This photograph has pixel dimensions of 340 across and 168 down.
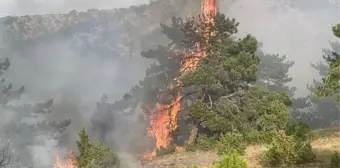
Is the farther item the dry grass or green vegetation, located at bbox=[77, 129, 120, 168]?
green vegetation, located at bbox=[77, 129, 120, 168]

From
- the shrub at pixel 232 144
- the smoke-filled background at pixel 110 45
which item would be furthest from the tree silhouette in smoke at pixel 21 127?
the shrub at pixel 232 144

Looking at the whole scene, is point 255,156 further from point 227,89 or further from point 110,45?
point 110,45

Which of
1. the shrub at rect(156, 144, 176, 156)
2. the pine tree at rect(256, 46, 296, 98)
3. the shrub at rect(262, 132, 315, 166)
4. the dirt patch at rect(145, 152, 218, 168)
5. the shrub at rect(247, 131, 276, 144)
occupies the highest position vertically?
the pine tree at rect(256, 46, 296, 98)

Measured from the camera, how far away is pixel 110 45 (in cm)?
9638

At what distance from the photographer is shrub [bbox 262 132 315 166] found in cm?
1881

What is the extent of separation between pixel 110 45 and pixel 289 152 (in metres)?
79.8

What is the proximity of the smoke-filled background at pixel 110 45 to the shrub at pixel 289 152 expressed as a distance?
3737 cm

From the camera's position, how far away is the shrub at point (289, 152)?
1881 cm

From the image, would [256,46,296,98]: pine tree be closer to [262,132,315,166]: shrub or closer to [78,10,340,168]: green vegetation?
[78,10,340,168]: green vegetation

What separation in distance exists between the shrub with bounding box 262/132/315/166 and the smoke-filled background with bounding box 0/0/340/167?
37367 millimetres

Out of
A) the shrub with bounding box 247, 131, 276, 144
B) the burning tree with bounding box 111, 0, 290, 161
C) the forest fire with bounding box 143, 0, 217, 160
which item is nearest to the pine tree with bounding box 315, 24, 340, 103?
the shrub with bounding box 247, 131, 276, 144

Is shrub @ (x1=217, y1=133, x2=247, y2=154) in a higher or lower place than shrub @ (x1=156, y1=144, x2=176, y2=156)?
lower

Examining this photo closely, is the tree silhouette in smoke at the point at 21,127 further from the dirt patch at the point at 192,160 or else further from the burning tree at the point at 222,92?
the dirt patch at the point at 192,160

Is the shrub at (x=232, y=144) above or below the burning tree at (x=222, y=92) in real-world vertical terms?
below
